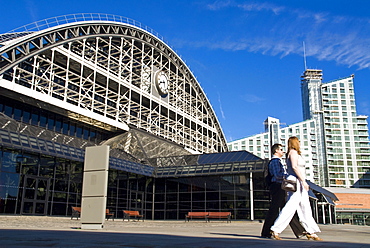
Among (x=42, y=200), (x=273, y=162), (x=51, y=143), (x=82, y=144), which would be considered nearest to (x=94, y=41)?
(x=82, y=144)

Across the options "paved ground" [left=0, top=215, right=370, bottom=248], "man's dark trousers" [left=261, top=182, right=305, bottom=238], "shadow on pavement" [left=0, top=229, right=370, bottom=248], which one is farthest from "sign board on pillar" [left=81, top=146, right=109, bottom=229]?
"man's dark trousers" [left=261, top=182, right=305, bottom=238]

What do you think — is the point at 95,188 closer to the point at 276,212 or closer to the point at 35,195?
the point at 276,212

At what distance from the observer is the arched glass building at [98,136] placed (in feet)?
86.0

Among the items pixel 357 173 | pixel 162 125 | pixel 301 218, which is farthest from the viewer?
pixel 357 173

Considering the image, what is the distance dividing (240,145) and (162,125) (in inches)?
2847

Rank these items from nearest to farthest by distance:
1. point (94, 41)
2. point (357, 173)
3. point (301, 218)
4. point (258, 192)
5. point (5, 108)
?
point (301, 218) → point (5, 108) → point (258, 192) → point (94, 41) → point (357, 173)

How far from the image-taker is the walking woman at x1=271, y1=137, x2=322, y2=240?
815 centimetres

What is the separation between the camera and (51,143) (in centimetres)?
2712

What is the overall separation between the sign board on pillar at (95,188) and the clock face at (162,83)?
32.9m

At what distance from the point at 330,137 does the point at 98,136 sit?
301ft

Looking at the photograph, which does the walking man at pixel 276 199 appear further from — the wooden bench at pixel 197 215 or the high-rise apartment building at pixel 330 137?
the high-rise apartment building at pixel 330 137

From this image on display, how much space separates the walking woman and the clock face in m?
38.8

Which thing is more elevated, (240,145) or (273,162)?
(240,145)

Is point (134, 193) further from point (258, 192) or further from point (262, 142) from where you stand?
point (262, 142)
